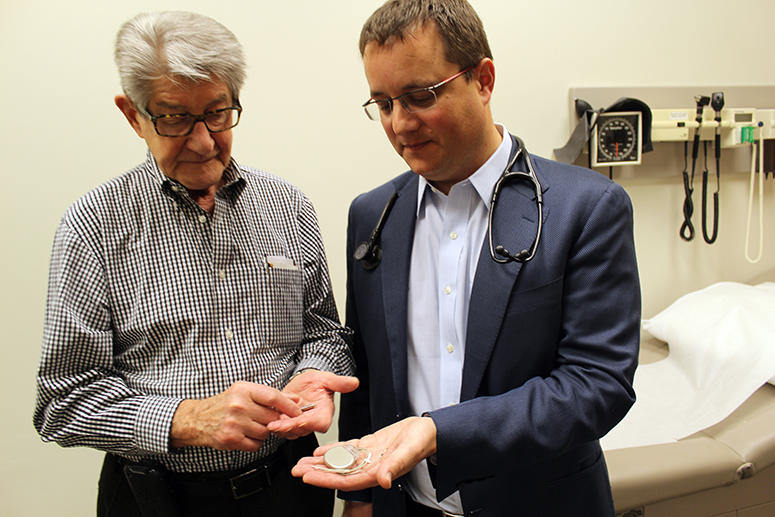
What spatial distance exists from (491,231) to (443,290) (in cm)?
17

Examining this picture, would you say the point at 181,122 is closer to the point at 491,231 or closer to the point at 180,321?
the point at 180,321

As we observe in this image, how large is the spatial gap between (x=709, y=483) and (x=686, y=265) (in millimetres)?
1137

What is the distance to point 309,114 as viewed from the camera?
1950 millimetres

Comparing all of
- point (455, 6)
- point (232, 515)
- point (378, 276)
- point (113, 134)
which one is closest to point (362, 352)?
point (378, 276)

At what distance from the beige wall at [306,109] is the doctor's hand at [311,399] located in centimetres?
93

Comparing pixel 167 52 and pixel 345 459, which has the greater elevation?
pixel 167 52

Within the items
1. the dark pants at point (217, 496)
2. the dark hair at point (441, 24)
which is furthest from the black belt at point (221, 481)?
the dark hair at point (441, 24)

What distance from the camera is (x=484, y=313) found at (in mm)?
1034

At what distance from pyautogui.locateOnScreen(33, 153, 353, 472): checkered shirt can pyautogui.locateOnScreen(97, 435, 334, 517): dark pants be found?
0.05 m

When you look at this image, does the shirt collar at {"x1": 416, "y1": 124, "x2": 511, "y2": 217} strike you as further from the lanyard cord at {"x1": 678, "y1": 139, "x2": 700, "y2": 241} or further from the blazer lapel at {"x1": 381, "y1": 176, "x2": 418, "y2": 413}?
the lanyard cord at {"x1": 678, "y1": 139, "x2": 700, "y2": 241}

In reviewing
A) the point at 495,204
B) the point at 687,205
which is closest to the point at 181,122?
the point at 495,204

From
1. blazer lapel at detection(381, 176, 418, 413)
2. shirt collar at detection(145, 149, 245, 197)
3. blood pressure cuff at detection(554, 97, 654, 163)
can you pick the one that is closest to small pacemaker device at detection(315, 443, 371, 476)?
blazer lapel at detection(381, 176, 418, 413)

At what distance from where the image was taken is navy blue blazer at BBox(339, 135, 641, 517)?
960 millimetres

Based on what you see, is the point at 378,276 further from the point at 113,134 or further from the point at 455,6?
the point at 113,134
